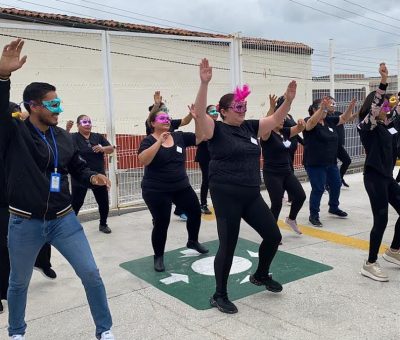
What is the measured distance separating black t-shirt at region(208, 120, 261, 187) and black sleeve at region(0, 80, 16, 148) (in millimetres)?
1630

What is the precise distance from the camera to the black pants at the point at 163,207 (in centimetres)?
488

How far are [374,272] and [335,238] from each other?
62.3 inches

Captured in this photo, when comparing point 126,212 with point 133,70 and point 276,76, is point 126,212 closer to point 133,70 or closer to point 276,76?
point 276,76

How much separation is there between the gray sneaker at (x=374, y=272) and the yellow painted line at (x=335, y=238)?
3.16 ft

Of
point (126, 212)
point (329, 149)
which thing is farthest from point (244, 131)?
point (126, 212)

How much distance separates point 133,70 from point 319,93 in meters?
6.74

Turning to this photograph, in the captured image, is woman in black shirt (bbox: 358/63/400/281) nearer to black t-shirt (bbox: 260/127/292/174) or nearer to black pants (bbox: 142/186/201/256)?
black t-shirt (bbox: 260/127/292/174)

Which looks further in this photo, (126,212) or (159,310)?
(126,212)

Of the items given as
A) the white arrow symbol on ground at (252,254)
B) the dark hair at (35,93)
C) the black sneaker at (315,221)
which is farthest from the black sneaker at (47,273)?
the black sneaker at (315,221)

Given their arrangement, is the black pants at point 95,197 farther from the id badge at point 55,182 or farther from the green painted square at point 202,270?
the id badge at point 55,182

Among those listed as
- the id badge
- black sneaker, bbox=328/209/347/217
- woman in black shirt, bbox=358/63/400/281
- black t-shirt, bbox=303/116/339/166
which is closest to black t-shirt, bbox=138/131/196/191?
the id badge

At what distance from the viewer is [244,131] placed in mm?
4039

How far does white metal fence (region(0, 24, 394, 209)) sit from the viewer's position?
26.1 ft

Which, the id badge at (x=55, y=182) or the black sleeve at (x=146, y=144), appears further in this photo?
the black sleeve at (x=146, y=144)
